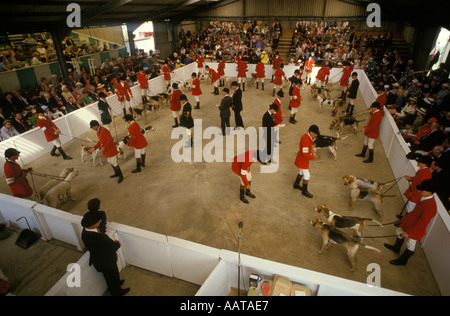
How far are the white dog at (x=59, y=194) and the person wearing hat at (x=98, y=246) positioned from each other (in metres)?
3.01

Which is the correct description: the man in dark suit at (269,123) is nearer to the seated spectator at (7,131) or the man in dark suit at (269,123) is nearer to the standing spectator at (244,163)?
the standing spectator at (244,163)

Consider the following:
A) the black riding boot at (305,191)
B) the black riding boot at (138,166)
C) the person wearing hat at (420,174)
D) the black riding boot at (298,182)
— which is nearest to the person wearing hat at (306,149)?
the black riding boot at (305,191)

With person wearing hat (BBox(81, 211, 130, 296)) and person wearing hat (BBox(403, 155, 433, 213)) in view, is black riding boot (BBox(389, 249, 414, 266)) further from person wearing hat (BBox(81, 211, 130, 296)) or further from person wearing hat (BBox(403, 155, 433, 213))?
person wearing hat (BBox(81, 211, 130, 296))

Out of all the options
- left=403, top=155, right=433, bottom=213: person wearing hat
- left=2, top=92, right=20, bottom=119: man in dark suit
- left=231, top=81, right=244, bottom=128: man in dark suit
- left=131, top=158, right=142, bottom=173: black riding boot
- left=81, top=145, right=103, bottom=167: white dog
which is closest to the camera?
left=403, top=155, right=433, bottom=213: person wearing hat

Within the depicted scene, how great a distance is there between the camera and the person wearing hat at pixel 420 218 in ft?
12.9

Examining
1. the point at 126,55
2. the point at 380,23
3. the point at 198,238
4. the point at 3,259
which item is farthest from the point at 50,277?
the point at 380,23

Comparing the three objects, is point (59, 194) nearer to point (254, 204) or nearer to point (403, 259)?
point (254, 204)

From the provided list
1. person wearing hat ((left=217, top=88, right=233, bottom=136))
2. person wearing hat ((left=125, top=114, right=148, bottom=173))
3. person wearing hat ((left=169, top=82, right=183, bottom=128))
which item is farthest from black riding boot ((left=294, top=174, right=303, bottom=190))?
person wearing hat ((left=169, top=82, right=183, bottom=128))

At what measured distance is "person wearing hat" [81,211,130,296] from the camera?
3596 millimetres

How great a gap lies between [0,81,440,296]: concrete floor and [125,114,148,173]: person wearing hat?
0.33m

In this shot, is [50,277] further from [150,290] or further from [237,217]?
[237,217]

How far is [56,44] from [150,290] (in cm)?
1258

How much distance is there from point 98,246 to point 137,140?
396 cm

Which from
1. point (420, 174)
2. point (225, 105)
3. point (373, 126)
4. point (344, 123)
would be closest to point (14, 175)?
point (225, 105)
